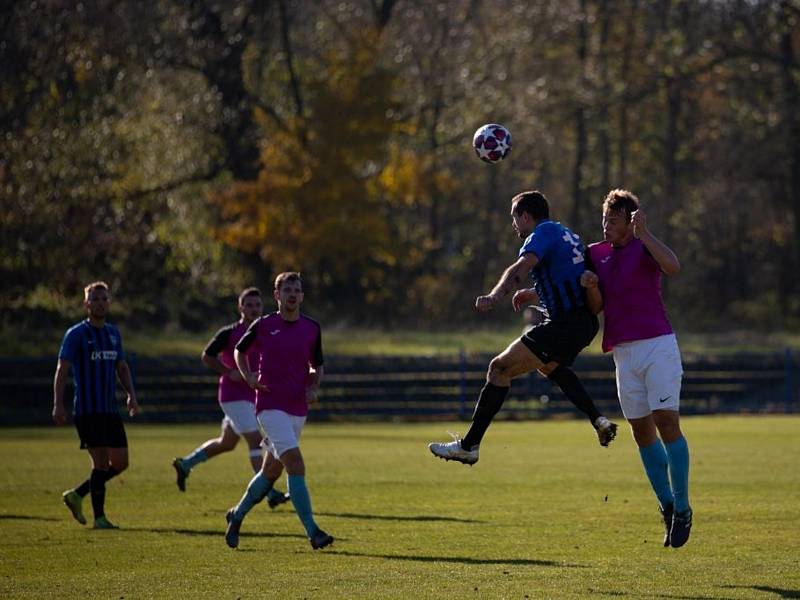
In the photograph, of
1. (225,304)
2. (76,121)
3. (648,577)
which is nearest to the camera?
(648,577)

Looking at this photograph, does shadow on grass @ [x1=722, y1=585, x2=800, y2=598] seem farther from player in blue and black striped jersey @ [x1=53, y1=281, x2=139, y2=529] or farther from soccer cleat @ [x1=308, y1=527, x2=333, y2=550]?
player in blue and black striped jersey @ [x1=53, y1=281, x2=139, y2=529]

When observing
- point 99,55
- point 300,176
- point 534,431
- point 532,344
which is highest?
point 99,55

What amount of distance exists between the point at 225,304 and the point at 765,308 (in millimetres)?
18971

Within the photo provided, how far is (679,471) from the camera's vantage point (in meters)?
9.84

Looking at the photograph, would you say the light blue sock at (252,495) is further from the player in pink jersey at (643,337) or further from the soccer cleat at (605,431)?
the player in pink jersey at (643,337)

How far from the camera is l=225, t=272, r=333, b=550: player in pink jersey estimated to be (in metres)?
10.8

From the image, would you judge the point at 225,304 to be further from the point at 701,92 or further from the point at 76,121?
the point at 701,92

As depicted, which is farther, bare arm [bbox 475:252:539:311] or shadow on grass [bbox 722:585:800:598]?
bare arm [bbox 475:252:539:311]

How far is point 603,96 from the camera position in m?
44.8

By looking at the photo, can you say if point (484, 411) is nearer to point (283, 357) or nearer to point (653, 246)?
point (283, 357)

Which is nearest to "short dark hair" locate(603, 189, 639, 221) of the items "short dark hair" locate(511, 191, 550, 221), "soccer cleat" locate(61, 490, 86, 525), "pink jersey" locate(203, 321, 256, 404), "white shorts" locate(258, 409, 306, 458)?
"short dark hair" locate(511, 191, 550, 221)

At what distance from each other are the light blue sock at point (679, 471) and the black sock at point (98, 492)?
5378 mm

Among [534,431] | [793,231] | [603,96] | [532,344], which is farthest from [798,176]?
[532,344]

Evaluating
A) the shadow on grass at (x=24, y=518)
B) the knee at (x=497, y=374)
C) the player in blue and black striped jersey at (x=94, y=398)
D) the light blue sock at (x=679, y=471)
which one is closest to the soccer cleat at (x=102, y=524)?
the player in blue and black striped jersey at (x=94, y=398)
